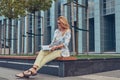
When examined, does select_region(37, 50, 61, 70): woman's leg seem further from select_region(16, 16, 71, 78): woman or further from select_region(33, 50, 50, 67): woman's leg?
select_region(33, 50, 50, 67): woman's leg

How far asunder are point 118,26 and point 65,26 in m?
25.9

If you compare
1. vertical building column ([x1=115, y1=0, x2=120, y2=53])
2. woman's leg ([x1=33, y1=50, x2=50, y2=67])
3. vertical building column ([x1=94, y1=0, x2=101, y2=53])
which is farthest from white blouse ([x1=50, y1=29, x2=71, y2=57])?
vertical building column ([x1=94, y1=0, x2=101, y2=53])

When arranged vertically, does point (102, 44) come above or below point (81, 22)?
below

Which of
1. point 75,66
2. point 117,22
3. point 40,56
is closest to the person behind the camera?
point 40,56

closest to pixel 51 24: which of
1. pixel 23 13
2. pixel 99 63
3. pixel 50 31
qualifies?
pixel 50 31

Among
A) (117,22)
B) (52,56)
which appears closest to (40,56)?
(52,56)

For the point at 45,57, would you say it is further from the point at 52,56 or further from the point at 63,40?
the point at 63,40

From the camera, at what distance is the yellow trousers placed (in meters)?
9.48

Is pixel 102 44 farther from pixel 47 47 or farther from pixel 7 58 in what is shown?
pixel 47 47

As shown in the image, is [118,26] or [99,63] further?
[118,26]

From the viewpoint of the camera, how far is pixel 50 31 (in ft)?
163

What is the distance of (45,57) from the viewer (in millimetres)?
9797

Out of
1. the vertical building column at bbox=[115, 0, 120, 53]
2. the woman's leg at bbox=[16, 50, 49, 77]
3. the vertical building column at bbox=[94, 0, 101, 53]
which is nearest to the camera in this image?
the woman's leg at bbox=[16, 50, 49, 77]

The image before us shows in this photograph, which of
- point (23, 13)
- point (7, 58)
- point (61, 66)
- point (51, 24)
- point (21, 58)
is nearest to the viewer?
point (61, 66)
